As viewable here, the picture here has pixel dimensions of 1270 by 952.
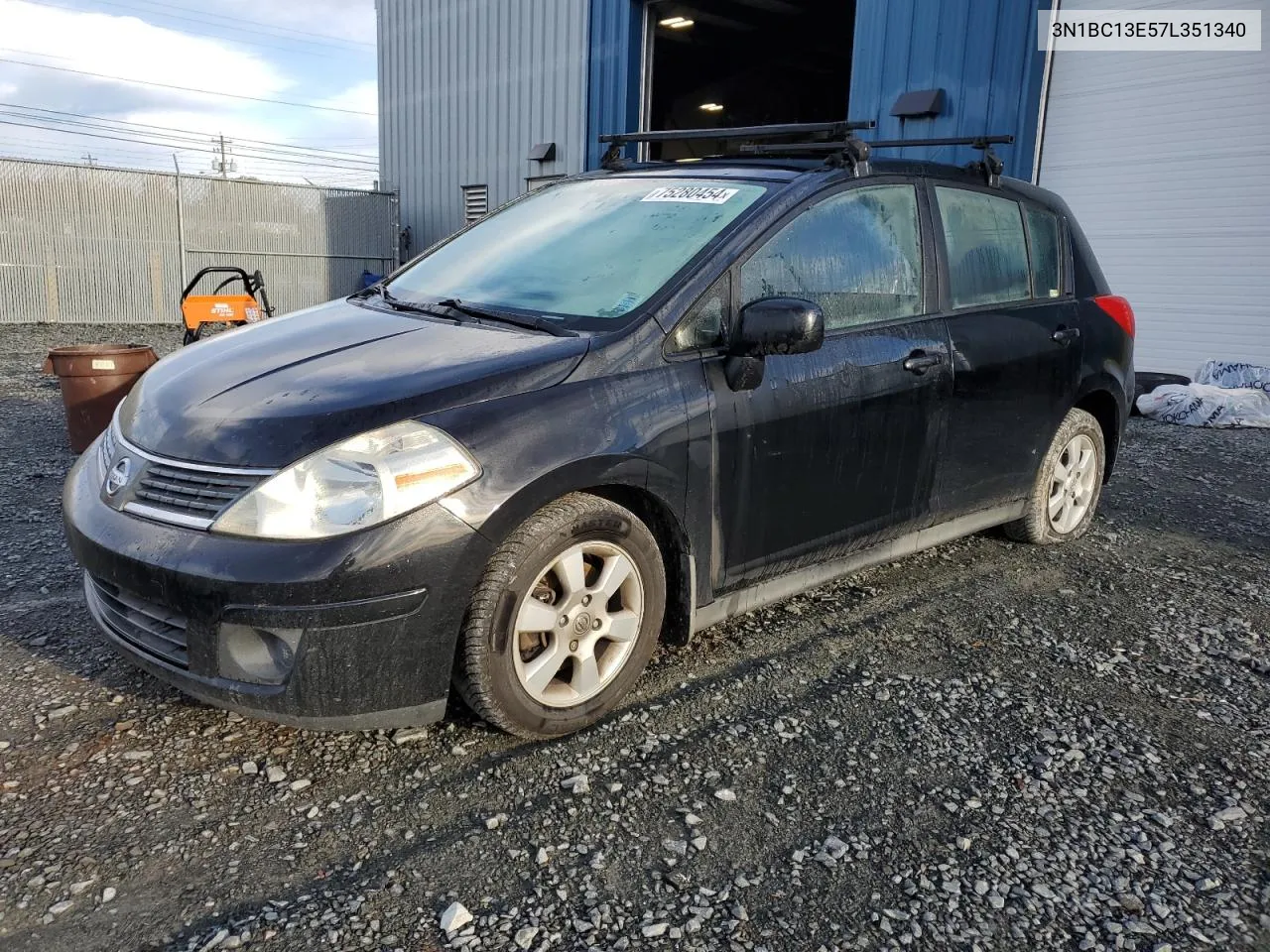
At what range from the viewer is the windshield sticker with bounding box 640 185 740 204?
3.37 metres

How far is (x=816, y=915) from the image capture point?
2.11 m

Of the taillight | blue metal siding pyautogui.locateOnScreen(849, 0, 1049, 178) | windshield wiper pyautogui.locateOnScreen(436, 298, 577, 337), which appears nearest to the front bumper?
windshield wiper pyautogui.locateOnScreen(436, 298, 577, 337)

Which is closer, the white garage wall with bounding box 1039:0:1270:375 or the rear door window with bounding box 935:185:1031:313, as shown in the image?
the rear door window with bounding box 935:185:1031:313

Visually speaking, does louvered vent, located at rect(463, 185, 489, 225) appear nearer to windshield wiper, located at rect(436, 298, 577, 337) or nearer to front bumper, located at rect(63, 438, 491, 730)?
windshield wiper, located at rect(436, 298, 577, 337)

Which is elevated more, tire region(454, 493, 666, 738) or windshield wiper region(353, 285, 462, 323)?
windshield wiper region(353, 285, 462, 323)

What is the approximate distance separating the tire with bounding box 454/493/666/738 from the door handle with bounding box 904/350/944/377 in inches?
52.2

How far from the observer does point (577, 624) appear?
2.75m

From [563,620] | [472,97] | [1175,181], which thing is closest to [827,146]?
[563,620]

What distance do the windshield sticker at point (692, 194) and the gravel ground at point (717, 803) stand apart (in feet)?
5.25

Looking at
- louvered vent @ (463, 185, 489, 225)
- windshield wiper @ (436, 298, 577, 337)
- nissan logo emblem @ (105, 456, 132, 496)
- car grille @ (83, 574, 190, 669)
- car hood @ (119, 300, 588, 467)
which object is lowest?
car grille @ (83, 574, 190, 669)

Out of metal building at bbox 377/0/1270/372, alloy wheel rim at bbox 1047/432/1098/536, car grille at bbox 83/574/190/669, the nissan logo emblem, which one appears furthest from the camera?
metal building at bbox 377/0/1270/372

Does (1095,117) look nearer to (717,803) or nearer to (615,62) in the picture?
(615,62)

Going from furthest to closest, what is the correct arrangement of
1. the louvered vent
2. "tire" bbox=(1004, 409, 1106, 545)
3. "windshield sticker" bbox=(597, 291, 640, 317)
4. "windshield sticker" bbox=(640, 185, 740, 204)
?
1. the louvered vent
2. "tire" bbox=(1004, 409, 1106, 545)
3. "windshield sticker" bbox=(640, 185, 740, 204)
4. "windshield sticker" bbox=(597, 291, 640, 317)

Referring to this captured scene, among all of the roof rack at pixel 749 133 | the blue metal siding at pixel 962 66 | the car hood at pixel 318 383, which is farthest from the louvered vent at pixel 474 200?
the car hood at pixel 318 383
